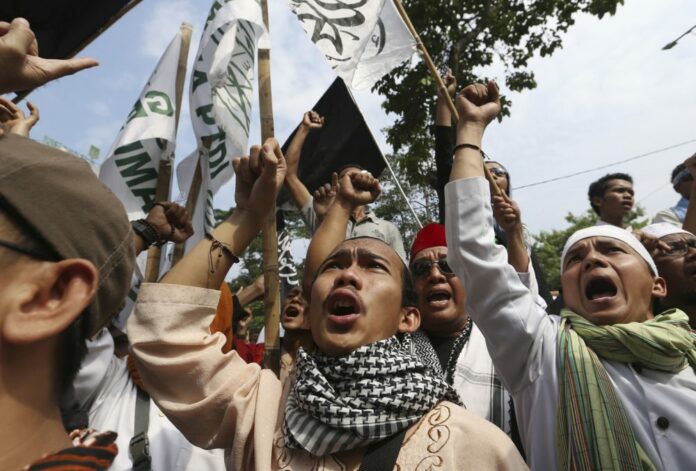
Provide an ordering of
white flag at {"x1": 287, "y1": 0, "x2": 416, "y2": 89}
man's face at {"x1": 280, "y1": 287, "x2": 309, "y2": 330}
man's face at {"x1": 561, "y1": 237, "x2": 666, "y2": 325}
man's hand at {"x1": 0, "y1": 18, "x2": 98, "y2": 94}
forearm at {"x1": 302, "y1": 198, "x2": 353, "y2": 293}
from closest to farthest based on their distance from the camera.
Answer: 1. man's hand at {"x1": 0, "y1": 18, "x2": 98, "y2": 94}
2. man's face at {"x1": 561, "y1": 237, "x2": 666, "y2": 325}
3. forearm at {"x1": 302, "y1": 198, "x2": 353, "y2": 293}
4. man's face at {"x1": 280, "y1": 287, "x2": 309, "y2": 330}
5. white flag at {"x1": 287, "y1": 0, "x2": 416, "y2": 89}

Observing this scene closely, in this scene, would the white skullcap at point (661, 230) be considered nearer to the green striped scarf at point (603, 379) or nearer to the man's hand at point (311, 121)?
the green striped scarf at point (603, 379)

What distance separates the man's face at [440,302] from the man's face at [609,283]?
19.0 inches

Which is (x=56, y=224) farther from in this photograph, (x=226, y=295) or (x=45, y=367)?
(x=226, y=295)

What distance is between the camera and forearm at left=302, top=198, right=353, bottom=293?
2.44m

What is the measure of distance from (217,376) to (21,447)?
2.61ft

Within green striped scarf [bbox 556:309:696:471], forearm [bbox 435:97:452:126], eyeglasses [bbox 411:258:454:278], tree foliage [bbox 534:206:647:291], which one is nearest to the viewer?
green striped scarf [bbox 556:309:696:471]

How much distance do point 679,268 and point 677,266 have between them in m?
0.01

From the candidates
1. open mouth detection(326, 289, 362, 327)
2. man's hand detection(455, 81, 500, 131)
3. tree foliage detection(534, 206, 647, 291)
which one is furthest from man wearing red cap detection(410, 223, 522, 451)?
tree foliage detection(534, 206, 647, 291)

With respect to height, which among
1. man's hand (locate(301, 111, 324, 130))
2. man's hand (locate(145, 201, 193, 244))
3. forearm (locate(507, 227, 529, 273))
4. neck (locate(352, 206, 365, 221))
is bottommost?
man's hand (locate(145, 201, 193, 244))

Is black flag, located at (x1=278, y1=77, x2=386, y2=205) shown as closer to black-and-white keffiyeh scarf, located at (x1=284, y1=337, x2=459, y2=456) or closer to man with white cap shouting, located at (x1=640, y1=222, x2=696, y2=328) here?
man with white cap shouting, located at (x1=640, y1=222, x2=696, y2=328)

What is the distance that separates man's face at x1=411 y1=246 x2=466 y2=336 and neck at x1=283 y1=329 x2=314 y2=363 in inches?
21.9

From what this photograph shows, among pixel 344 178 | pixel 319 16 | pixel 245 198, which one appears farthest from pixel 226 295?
pixel 319 16

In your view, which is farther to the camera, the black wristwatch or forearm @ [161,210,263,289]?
the black wristwatch

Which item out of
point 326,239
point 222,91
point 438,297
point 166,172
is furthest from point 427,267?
point 166,172
